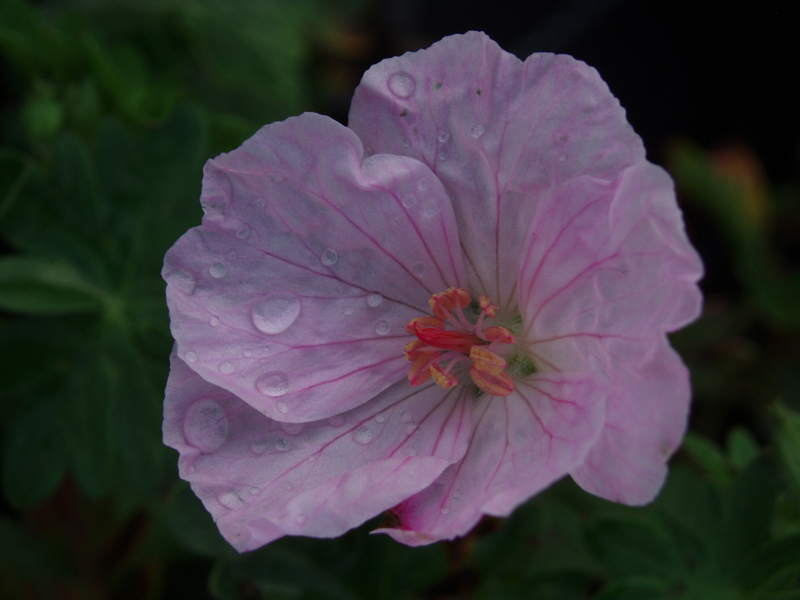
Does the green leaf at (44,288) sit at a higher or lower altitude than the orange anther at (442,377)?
lower

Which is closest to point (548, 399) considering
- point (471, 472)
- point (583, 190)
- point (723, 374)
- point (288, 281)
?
point (471, 472)

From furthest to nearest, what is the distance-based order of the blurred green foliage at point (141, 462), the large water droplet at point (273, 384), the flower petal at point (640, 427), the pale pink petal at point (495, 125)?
the blurred green foliage at point (141, 462)
the large water droplet at point (273, 384)
the pale pink petal at point (495, 125)
the flower petal at point (640, 427)

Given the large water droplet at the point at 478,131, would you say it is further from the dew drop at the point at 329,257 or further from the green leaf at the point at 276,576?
the green leaf at the point at 276,576

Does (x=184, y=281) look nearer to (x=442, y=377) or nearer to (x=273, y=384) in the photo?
(x=273, y=384)

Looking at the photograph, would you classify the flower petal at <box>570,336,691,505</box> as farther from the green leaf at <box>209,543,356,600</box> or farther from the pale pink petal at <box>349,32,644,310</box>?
the green leaf at <box>209,543,356,600</box>

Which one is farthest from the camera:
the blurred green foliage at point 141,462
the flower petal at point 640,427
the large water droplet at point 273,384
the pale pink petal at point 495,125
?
the blurred green foliage at point 141,462

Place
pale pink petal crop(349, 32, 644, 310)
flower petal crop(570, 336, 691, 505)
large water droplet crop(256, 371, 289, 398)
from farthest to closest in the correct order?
large water droplet crop(256, 371, 289, 398) → pale pink petal crop(349, 32, 644, 310) → flower petal crop(570, 336, 691, 505)

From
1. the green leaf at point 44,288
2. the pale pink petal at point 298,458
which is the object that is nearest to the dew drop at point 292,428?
the pale pink petal at point 298,458

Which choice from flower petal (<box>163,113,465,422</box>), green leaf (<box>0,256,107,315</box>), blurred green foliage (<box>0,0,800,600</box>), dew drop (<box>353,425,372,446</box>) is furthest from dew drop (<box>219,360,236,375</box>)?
green leaf (<box>0,256,107,315</box>)
